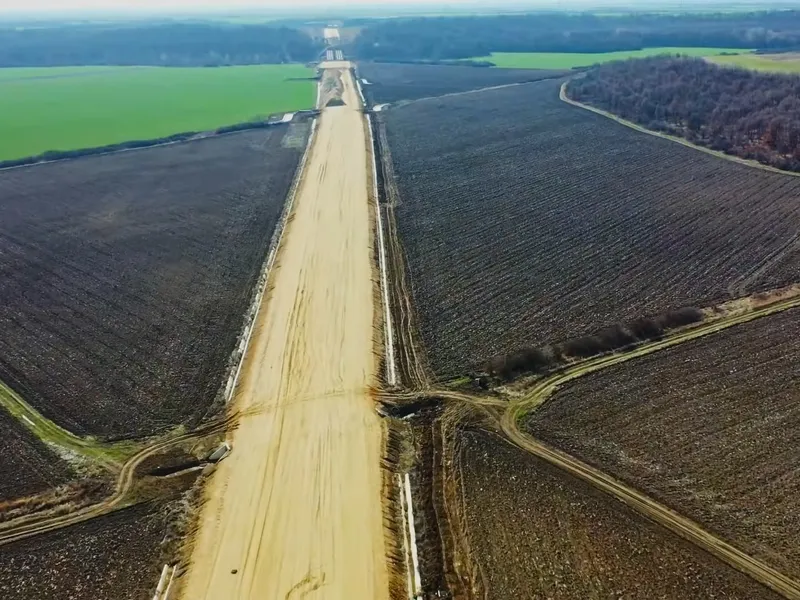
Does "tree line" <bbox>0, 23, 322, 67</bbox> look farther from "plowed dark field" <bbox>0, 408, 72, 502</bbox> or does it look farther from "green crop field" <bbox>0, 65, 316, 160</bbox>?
"plowed dark field" <bbox>0, 408, 72, 502</bbox>

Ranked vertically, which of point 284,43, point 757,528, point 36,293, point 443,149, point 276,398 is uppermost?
point 284,43

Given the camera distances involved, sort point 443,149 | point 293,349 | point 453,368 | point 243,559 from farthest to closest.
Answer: point 443,149 → point 293,349 → point 453,368 → point 243,559

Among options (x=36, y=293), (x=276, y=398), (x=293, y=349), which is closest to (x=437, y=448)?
(x=276, y=398)

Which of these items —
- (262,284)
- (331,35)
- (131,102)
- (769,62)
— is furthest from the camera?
(331,35)

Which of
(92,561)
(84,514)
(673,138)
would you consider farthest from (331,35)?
(92,561)

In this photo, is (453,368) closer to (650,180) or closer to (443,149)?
(650,180)

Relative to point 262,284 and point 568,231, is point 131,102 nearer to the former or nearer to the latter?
point 262,284
